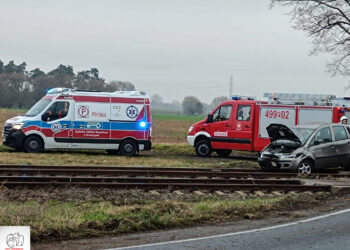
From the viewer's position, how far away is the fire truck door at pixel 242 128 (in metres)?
21.1

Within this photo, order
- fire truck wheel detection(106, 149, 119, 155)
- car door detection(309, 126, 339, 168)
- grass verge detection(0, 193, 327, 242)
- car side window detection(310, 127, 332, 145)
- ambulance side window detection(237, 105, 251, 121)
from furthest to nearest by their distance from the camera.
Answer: fire truck wheel detection(106, 149, 119, 155) → ambulance side window detection(237, 105, 251, 121) → car side window detection(310, 127, 332, 145) → car door detection(309, 126, 339, 168) → grass verge detection(0, 193, 327, 242)

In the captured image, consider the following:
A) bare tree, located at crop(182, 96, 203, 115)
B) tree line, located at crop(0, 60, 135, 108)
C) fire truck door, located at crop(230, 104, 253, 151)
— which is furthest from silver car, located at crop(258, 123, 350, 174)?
bare tree, located at crop(182, 96, 203, 115)

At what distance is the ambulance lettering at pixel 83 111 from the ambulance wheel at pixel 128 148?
6.40 feet

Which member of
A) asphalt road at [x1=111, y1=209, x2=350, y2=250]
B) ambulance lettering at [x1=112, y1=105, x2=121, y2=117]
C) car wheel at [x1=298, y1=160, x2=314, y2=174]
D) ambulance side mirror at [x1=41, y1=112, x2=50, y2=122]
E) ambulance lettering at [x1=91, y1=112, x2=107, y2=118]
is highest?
ambulance lettering at [x1=112, y1=105, x2=121, y2=117]

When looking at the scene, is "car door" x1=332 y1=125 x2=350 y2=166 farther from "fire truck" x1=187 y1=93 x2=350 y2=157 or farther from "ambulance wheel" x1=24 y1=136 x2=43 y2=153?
"ambulance wheel" x1=24 y1=136 x2=43 y2=153

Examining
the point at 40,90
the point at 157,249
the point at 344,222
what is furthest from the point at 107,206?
the point at 40,90

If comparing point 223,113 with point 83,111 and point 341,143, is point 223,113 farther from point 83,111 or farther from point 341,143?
point 341,143

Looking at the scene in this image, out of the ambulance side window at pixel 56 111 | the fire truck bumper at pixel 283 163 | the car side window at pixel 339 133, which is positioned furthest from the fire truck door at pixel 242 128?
the ambulance side window at pixel 56 111

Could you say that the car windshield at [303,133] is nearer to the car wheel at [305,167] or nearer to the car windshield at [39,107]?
the car wheel at [305,167]

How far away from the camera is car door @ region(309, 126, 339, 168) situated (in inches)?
631

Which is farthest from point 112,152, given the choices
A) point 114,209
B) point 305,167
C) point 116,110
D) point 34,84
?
point 34,84

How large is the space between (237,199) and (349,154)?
287 inches

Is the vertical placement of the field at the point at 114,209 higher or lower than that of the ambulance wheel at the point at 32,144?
lower

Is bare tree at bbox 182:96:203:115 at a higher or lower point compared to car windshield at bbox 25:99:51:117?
higher
